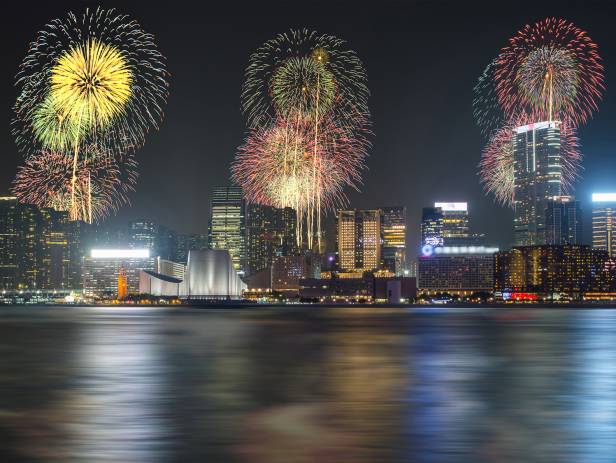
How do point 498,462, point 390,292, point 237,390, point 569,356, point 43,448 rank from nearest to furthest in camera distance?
point 498,462
point 43,448
point 237,390
point 569,356
point 390,292

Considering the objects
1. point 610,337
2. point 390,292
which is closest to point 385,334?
point 610,337

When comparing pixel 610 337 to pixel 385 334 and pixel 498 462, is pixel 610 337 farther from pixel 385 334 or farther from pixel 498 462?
pixel 498 462

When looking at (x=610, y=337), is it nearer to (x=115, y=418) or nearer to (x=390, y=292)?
(x=115, y=418)

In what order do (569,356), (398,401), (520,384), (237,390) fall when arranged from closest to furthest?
(398,401)
(237,390)
(520,384)
(569,356)

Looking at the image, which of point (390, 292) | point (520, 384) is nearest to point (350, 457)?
point (520, 384)

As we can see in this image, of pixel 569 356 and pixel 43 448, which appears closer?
pixel 43 448

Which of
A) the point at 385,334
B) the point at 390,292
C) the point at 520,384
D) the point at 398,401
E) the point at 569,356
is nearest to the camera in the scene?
the point at 398,401
